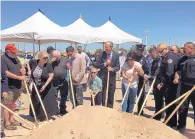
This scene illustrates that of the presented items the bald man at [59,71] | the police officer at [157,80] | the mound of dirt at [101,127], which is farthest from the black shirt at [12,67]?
Answer: the police officer at [157,80]

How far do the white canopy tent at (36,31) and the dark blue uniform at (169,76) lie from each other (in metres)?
5.58

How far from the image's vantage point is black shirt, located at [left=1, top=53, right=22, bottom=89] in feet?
19.6

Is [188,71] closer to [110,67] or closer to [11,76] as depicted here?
[110,67]

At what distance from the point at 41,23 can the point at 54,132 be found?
24.6 ft

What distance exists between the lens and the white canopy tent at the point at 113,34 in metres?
15.0

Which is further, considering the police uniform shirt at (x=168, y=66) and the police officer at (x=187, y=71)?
the police uniform shirt at (x=168, y=66)

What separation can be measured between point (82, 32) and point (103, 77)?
Result: 7319mm

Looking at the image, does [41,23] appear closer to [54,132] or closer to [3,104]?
[3,104]

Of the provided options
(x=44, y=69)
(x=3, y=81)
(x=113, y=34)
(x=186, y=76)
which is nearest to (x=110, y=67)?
(x=44, y=69)

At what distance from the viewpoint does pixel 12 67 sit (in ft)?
19.9

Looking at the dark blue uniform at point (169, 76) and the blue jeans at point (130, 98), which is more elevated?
the dark blue uniform at point (169, 76)

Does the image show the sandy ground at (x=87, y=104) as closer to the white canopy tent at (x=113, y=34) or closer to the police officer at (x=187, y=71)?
the police officer at (x=187, y=71)

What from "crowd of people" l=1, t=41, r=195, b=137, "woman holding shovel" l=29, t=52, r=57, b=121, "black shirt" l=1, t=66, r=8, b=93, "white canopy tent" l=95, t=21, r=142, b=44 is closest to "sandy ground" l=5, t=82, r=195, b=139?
"crowd of people" l=1, t=41, r=195, b=137

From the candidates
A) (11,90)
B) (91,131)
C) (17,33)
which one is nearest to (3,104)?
(11,90)
